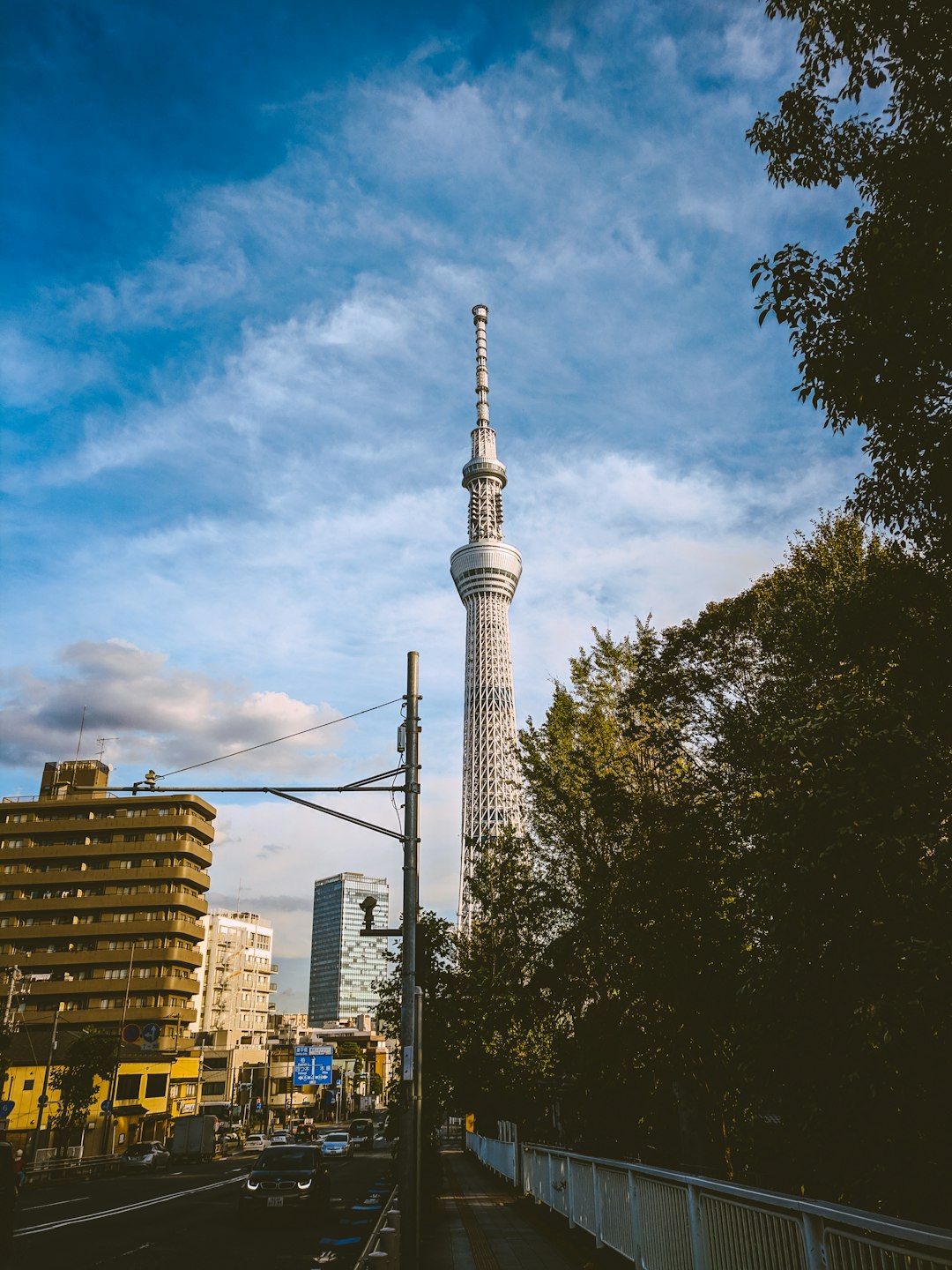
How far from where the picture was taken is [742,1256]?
7234 mm

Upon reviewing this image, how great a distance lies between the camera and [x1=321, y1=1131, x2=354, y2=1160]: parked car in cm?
5359

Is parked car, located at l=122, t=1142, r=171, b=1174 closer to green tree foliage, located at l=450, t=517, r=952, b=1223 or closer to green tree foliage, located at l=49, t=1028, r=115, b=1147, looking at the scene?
green tree foliage, located at l=49, t=1028, r=115, b=1147

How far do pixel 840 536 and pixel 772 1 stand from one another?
49.5 feet

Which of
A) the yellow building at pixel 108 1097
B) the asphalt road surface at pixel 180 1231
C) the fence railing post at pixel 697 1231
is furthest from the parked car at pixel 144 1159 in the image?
the fence railing post at pixel 697 1231

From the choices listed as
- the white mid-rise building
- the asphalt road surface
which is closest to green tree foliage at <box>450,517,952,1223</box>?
the asphalt road surface

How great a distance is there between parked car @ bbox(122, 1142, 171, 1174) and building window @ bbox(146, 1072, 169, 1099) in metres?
21.7

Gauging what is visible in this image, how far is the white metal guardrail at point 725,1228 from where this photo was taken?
5.09 meters

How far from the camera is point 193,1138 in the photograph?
171 ft

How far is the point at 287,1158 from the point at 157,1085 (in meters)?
56.5

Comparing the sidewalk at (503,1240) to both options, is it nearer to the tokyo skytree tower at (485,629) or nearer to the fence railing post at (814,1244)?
the fence railing post at (814,1244)

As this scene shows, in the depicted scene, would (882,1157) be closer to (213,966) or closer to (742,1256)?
(742,1256)

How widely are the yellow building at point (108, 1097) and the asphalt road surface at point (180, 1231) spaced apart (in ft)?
100

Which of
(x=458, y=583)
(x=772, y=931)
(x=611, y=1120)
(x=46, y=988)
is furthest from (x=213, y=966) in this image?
(x=772, y=931)

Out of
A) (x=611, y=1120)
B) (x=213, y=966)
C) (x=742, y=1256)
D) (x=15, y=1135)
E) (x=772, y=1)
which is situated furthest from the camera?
(x=213, y=966)
